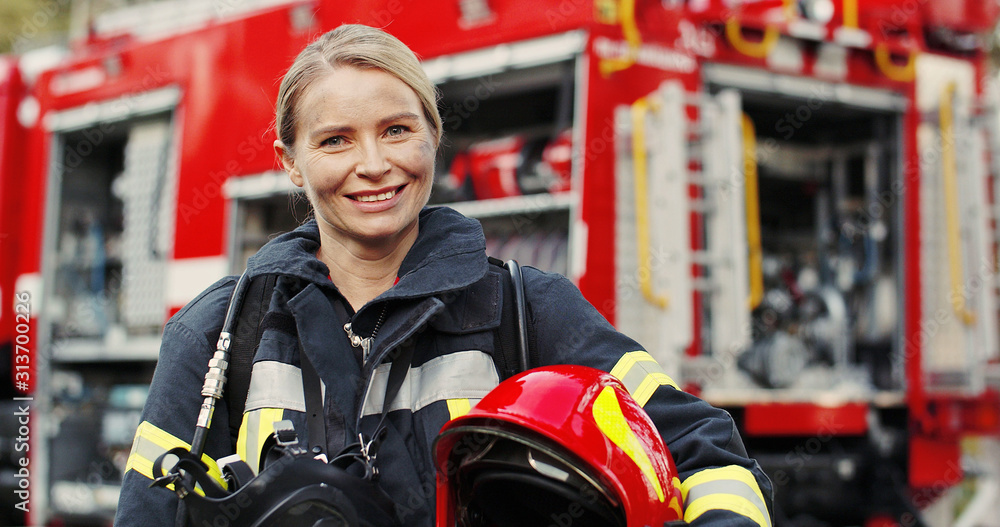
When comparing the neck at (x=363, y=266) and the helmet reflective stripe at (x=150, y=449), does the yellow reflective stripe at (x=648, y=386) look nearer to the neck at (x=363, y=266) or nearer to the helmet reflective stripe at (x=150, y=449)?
the neck at (x=363, y=266)

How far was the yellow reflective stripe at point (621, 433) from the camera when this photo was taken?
1.23 metres

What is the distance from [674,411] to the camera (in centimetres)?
140

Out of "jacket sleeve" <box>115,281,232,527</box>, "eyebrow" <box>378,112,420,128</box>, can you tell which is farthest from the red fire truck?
"jacket sleeve" <box>115,281,232,527</box>

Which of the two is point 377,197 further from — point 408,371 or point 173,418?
point 173,418

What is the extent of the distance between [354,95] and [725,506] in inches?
32.0

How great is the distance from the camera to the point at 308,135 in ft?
5.02

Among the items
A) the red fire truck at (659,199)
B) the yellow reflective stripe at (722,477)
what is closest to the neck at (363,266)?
the yellow reflective stripe at (722,477)

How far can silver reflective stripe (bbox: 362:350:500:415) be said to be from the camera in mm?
1449

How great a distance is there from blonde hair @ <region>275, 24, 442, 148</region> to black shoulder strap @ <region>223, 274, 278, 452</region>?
26 cm

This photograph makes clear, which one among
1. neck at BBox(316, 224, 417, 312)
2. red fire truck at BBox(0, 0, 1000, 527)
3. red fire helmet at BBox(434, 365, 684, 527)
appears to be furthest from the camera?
red fire truck at BBox(0, 0, 1000, 527)

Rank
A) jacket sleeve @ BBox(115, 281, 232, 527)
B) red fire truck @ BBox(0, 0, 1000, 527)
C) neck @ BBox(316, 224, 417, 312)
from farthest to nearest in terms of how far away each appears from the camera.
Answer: red fire truck @ BBox(0, 0, 1000, 527) < neck @ BBox(316, 224, 417, 312) < jacket sleeve @ BBox(115, 281, 232, 527)

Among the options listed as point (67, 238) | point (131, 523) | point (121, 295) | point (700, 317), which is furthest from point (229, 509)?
point (67, 238)

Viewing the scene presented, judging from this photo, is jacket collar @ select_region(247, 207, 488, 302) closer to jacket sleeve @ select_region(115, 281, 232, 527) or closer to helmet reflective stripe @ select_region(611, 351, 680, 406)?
jacket sleeve @ select_region(115, 281, 232, 527)

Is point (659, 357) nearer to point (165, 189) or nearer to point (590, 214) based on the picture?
point (590, 214)
